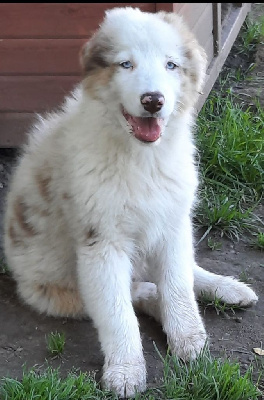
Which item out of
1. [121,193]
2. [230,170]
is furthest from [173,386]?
[230,170]

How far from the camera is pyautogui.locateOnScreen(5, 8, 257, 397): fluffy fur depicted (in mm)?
2840

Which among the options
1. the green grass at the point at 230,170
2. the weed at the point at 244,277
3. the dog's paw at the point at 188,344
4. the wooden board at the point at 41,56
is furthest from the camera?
the wooden board at the point at 41,56

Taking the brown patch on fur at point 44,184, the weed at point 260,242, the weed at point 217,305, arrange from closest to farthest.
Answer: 1. the brown patch on fur at point 44,184
2. the weed at point 217,305
3. the weed at point 260,242

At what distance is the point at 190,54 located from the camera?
300 cm

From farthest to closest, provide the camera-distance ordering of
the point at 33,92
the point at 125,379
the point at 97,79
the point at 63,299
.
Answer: the point at 33,92
the point at 63,299
the point at 97,79
the point at 125,379

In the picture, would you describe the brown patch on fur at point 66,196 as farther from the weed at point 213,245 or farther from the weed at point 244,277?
the weed at point 213,245

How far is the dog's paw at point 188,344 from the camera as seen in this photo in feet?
9.91

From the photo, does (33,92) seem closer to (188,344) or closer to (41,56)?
(41,56)

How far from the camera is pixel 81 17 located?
4668 millimetres

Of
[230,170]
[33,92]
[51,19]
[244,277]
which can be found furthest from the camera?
[33,92]

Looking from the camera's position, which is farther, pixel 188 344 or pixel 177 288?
pixel 177 288

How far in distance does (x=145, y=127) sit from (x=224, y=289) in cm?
112

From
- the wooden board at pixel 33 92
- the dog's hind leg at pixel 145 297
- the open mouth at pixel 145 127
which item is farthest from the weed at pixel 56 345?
the wooden board at pixel 33 92

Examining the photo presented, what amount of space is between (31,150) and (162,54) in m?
0.99
